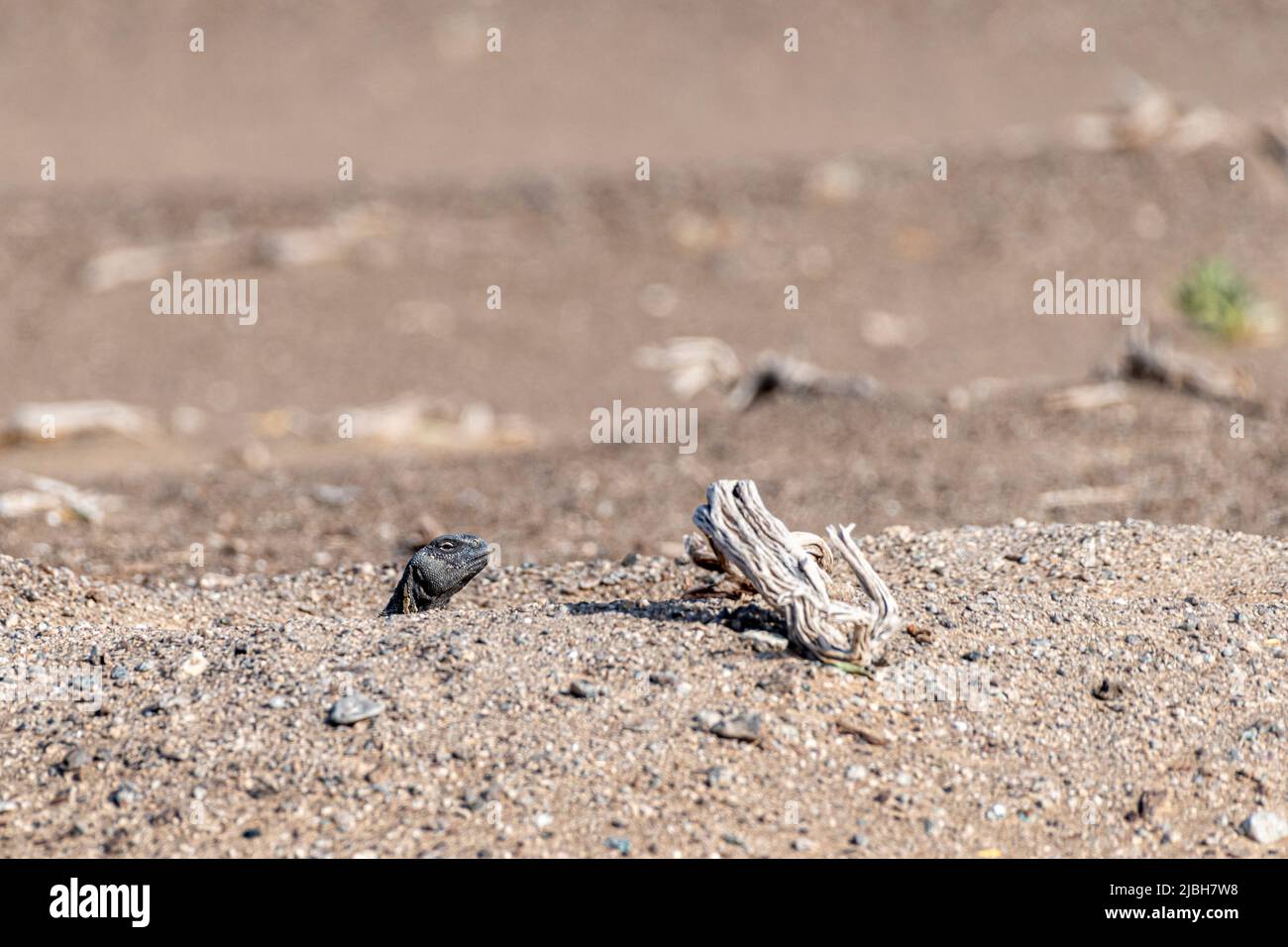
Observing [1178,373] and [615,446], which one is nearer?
[615,446]

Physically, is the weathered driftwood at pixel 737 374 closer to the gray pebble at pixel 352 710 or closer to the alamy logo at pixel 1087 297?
the alamy logo at pixel 1087 297

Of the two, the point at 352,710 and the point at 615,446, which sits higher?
the point at 615,446

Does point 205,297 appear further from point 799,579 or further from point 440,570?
point 799,579

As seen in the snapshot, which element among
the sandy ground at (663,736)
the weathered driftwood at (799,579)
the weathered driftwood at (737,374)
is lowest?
the sandy ground at (663,736)

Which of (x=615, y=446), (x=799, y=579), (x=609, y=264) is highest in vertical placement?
(x=609, y=264)

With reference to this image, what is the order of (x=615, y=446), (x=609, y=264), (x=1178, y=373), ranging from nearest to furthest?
(x=615, y=446) < (x=1178, y=373) < (x=609, y=264)

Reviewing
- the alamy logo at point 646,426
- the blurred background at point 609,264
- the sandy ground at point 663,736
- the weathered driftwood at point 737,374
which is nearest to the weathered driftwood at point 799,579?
the sandy ground at point 663,736

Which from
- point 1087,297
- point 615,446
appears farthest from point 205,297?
point 1087,297
